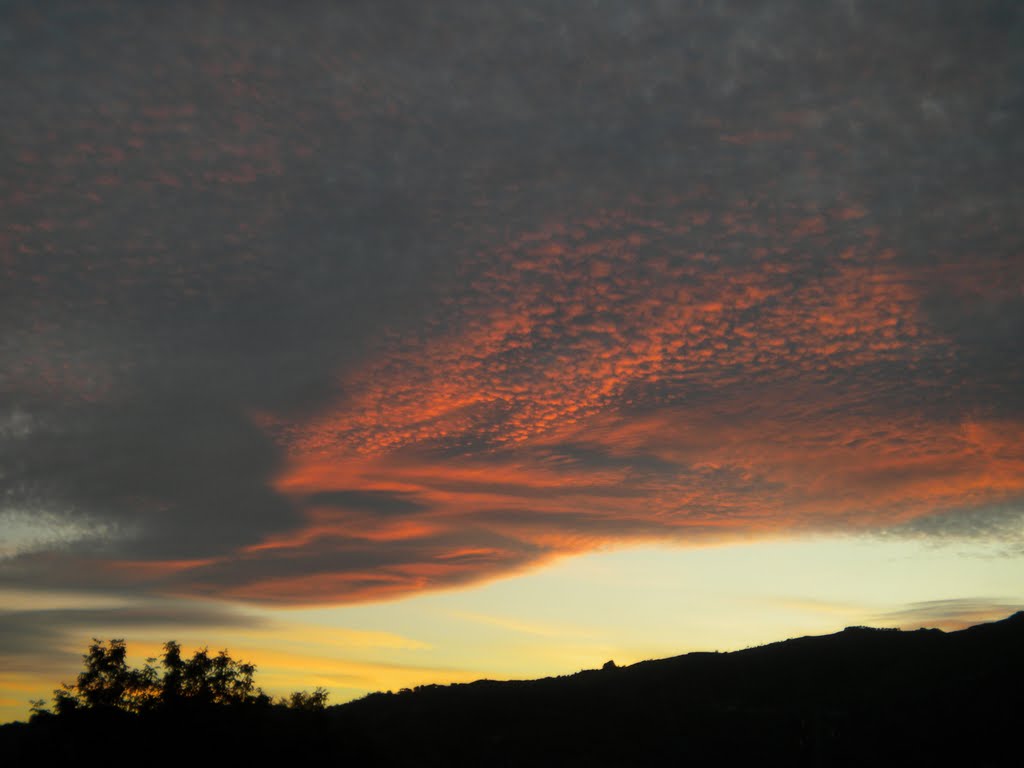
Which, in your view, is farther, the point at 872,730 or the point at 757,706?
the point at 757,706

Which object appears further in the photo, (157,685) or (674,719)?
(674,719)

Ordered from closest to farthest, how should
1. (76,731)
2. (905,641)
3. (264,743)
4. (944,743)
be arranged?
1. (76,731)
2. (264,743)
3. (944,743)
4. (905,641)

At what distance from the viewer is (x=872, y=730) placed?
88.4 meters

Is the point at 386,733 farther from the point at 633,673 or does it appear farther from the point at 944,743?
the point at 944,743

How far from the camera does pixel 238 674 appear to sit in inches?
2260

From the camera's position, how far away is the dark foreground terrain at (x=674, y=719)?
5494cm

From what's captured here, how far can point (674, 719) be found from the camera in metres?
105

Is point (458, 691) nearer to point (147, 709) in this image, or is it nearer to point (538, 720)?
point (538, 720)

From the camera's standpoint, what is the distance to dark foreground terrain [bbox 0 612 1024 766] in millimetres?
54938

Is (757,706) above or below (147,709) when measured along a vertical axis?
below

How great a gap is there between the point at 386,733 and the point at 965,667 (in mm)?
75968

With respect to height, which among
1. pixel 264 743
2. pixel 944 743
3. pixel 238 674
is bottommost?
pixel 944 743

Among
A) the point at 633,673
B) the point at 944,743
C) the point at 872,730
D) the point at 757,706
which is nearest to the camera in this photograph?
the point at 944,743

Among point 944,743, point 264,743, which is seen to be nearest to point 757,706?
point 944,743
